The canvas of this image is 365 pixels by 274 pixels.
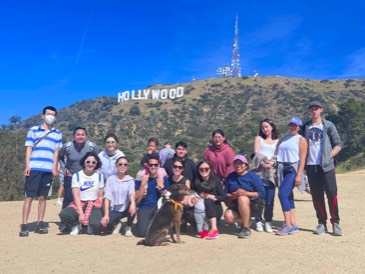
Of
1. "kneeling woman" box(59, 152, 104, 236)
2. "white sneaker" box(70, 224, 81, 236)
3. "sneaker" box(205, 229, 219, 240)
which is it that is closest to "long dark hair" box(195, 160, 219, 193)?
"sneaker" box(205, 229, 219, 240)

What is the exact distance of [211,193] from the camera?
6.26m

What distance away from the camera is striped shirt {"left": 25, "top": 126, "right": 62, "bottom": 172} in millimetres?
6262

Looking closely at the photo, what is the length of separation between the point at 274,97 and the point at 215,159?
195 feet

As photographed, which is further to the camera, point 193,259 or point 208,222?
point 208,222

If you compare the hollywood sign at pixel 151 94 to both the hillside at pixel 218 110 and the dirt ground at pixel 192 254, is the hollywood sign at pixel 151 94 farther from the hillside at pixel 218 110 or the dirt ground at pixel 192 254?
the dirt ground at pixel 192 254

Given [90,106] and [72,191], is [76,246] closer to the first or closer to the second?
[72,191]

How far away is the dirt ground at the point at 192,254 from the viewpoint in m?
4.38

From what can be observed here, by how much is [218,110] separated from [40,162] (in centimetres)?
5891

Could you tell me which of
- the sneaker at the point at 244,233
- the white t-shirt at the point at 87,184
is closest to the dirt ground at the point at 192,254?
the sneaker at the point at 244,233

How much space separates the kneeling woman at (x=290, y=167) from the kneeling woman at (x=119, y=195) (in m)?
2.51

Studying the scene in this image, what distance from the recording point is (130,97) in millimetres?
84562

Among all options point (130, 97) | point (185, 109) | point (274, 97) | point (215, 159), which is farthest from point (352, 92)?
point (215, 159)

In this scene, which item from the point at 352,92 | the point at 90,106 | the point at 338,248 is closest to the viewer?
the point at 338,248

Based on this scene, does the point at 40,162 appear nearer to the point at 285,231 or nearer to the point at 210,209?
the point at 210,209
